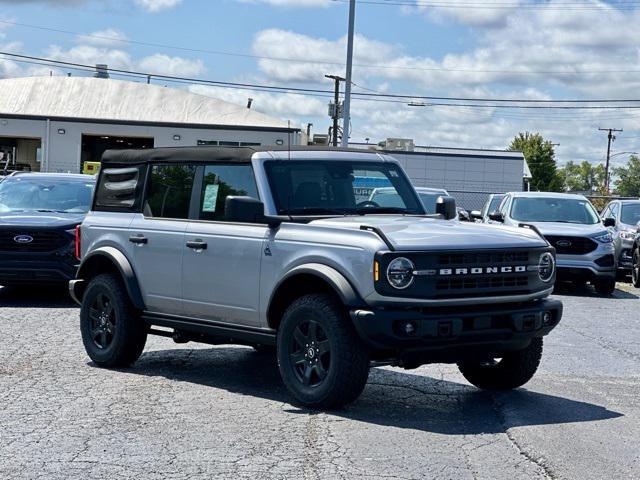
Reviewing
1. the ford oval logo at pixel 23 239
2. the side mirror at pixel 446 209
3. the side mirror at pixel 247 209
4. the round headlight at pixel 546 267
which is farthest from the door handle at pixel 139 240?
the ford oval logo at pixel 23 239

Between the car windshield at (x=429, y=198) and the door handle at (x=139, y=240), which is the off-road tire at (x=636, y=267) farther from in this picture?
the door handle at (x=139, y=240)

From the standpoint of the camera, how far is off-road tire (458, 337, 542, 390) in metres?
8.30

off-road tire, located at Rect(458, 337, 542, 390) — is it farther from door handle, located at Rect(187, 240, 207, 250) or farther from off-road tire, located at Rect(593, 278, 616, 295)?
off-road tire, located at Rect(593, 278, 616, 295)

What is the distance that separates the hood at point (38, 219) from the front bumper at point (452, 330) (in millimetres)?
7962

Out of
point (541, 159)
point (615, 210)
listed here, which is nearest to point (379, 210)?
point (615, 210)

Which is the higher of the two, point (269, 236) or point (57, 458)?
point (269, 236)

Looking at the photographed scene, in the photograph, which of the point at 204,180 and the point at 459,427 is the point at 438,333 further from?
the point at 204,180

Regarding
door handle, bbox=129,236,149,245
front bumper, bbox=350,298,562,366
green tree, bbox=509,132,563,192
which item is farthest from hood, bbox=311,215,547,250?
green tree, bbox=509,132,563,192

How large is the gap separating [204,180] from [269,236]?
3.71ft

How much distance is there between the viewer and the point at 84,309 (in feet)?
31.8

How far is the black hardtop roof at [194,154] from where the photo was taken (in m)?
8.59

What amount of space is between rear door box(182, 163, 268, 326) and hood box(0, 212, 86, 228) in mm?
5875

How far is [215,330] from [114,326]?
1.32m

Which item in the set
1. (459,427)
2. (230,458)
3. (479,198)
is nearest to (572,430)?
(459,427)
